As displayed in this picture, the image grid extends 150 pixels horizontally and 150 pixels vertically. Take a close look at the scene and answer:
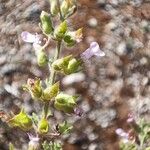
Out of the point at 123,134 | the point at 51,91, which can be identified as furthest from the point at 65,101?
the point at 123,134

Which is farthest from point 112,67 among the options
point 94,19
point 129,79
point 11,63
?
point 11,63

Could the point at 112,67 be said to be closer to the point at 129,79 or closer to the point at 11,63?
the point at 129,79

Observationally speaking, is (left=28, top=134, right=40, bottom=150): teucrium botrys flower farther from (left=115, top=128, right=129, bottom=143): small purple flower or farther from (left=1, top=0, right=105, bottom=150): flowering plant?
(left=115, top=128, right=129, bottom=143): small purple flower

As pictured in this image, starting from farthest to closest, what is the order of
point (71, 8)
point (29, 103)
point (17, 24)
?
point (17, 24), point (29, 103), point (71, 8)

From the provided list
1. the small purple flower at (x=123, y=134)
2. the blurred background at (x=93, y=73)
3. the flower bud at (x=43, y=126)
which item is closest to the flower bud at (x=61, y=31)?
the flower bud at (x=43, y=126)

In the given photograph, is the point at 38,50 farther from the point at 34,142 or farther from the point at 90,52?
the point at 34,142

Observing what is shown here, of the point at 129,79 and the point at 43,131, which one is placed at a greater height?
the point at 43,131

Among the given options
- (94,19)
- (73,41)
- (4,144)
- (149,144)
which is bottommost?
(149,144)
